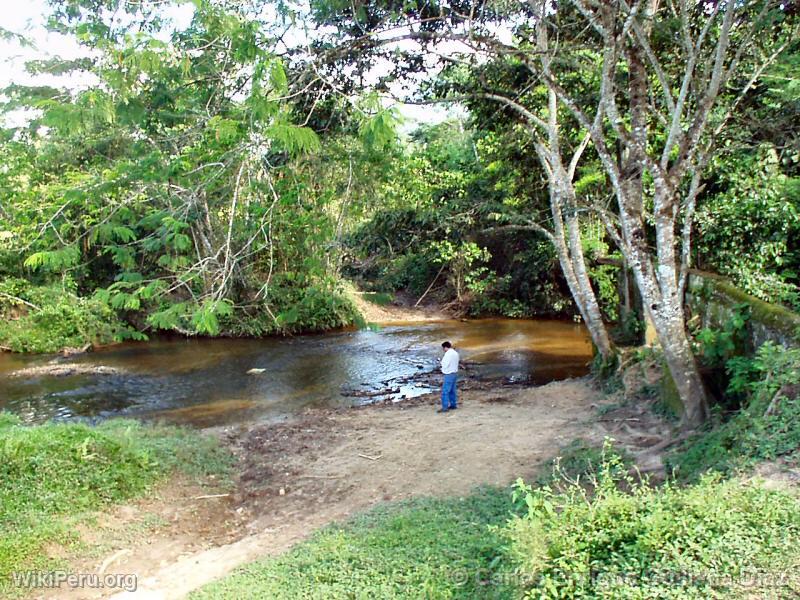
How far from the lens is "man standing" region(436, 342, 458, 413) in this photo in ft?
40.5

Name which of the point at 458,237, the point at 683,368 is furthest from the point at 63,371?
the point at 683,368

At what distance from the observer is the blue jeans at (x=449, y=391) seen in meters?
12.5

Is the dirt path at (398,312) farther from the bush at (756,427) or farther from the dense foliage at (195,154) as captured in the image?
the bush at (756,427)

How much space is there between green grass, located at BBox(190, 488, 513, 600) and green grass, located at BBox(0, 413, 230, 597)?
93.9 inches

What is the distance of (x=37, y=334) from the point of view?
21.8 m

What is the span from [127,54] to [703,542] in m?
6.60

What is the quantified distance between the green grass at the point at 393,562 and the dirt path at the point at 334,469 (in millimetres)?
698

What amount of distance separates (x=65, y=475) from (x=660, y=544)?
7.16 meters

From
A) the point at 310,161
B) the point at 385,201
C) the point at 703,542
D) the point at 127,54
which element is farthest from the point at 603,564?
the point at 385,201

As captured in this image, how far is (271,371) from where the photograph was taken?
A: 17.9 metres

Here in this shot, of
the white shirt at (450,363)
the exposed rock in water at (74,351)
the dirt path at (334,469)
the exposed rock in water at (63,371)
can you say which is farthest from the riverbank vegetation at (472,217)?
the exposed rock in water at (74,351)

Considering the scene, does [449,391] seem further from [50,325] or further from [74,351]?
[50,325]

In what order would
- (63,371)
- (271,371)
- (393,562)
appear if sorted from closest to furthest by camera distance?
(393,562) < (271,371) < (63,371)

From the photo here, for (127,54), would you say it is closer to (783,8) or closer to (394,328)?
(783,8)
